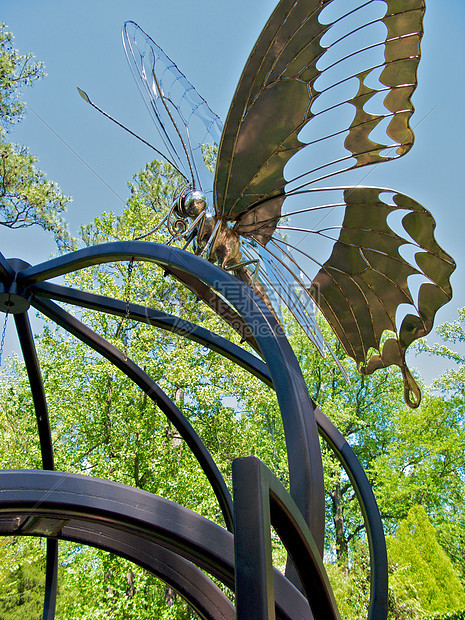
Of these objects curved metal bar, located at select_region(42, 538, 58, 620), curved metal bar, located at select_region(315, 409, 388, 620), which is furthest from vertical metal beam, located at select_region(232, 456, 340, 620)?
curved metal bar, located at select_region(42, 538, 58, 620)

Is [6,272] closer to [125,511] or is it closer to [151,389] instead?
[151,389]

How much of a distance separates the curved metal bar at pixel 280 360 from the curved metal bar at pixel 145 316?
0.38 m

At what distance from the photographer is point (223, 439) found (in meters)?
12.2

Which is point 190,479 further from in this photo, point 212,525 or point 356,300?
point 212,525

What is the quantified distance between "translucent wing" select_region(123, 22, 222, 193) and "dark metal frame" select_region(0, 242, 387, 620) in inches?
42.3

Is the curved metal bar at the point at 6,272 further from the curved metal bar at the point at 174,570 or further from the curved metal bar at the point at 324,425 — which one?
the curved metal bar at the point at 174,570

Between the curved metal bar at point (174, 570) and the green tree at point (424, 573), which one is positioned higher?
the green tree at point (424, 573)

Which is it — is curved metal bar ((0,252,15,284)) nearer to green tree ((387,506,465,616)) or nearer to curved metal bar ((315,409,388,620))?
curved metal bar ((315,409,388,620))

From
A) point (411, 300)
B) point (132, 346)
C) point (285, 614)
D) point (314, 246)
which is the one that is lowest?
point (285, 614)

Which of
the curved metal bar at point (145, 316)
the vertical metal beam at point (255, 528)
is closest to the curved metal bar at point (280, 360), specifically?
the curved metal bar at point (145, 316)

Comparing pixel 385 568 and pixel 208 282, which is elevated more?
pixel 208 282

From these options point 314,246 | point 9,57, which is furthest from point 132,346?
point 314,246

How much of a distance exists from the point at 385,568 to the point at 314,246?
8.47 feet

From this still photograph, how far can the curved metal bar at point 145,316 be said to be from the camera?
12.7 feet
